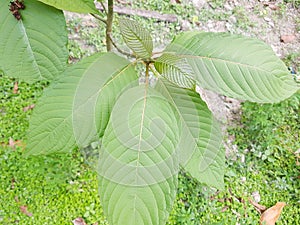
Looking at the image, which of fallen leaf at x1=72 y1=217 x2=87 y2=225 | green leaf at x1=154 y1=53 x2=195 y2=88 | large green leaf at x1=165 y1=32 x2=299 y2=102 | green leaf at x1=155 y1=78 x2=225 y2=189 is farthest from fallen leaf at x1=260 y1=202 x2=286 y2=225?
green leaf at x1=154 y1=53 x2=195 y2=88

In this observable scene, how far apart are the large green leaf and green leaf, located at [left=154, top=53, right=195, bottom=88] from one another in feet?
0.10

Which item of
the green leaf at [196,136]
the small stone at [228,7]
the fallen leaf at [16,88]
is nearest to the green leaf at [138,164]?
the green leaf at [196,136]

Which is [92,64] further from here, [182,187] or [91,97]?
[182,187]

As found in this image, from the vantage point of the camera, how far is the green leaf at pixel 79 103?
86 centimetres

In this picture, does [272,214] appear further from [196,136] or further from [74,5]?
[74,5]

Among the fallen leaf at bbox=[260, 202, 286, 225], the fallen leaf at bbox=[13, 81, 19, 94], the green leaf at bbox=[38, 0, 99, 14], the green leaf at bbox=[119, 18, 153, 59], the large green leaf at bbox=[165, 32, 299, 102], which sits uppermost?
the green leaf at bbox=[38, 0, 99, 14]

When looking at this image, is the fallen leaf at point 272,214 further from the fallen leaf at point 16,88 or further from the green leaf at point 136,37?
the fallen leaf at point 16,88

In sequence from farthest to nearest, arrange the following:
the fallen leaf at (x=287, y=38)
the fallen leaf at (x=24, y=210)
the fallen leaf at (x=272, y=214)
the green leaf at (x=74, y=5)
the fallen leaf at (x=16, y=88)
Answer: the fallen leaf at (x=287, y=38) → the fallen leaf at (x=16, y=88) → the fallen leaf at (x=272, y=214) → the fallen leaf at (x=24, y=210) → the green leaf at (x=74, y=5)

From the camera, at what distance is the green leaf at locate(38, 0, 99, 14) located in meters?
0.78

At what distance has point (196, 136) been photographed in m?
0.98

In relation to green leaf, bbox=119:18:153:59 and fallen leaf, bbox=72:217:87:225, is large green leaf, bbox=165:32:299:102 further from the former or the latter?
fallen leaf, bbox=72:217:87:225

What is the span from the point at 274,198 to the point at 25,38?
166cm

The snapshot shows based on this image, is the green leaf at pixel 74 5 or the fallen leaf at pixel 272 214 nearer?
the green leaf at pixel 74 5

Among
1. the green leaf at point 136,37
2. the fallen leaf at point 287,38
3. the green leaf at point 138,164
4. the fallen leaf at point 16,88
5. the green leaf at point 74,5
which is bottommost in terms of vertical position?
the fallen leaf at point 16,88
